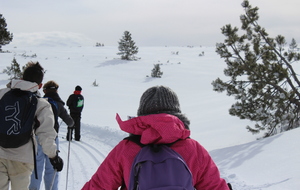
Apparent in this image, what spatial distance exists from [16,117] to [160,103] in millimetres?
1759

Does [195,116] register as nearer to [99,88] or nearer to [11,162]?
[99,88]

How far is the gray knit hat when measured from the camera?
173 centimetres

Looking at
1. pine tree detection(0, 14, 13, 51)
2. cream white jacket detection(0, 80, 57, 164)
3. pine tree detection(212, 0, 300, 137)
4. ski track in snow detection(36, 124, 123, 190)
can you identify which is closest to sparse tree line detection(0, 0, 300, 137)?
pine tree detection(212, 0, 300, 137)

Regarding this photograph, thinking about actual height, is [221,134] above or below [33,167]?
below

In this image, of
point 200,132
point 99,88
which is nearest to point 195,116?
point 200,132

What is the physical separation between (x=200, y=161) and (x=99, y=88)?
57.0ft

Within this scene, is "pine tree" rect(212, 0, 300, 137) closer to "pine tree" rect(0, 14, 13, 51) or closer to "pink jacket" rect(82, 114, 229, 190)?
"pink jacket" rect(82, 114, 229, 190)

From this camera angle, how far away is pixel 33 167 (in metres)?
3.18

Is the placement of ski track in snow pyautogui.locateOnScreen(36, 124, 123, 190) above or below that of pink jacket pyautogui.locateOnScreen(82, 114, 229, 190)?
below

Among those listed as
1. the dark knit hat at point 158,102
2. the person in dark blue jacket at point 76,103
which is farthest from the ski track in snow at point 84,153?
the dark knit hat at point 158,102

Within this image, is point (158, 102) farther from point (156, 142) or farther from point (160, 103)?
point (156, 142)

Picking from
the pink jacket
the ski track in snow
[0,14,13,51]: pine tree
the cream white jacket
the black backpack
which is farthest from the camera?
[0,14,13,51]: pine tree

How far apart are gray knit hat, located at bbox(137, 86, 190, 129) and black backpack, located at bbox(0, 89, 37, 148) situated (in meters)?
1.62

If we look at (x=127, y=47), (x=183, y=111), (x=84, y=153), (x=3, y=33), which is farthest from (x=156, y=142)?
(x=127, y=47)
